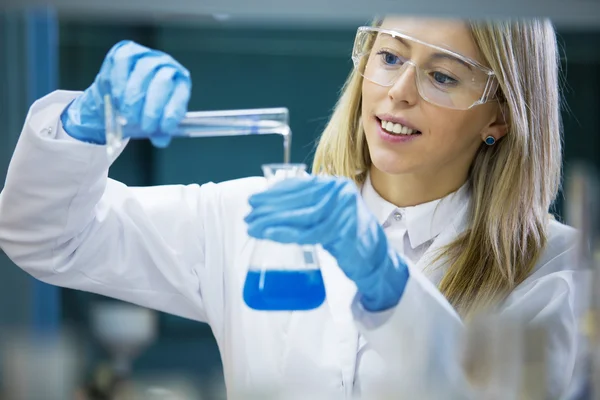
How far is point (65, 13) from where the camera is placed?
3.37 ft

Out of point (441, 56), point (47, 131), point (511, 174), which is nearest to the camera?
point (47, 131)

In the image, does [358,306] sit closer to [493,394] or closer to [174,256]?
[493,394]

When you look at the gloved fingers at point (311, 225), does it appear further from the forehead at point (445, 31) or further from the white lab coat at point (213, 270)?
the forehead at point (445, 31)

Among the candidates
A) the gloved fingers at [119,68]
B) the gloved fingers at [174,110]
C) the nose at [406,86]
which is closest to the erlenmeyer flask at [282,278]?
the gloved fingers at [174,110]

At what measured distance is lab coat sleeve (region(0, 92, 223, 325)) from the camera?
4.99 feet

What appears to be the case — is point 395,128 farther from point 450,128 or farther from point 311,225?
point 311,225

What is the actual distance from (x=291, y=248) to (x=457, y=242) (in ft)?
2.06

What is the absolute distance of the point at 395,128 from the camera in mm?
1717

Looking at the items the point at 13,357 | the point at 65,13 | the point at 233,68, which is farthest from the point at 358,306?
the point at 233,68

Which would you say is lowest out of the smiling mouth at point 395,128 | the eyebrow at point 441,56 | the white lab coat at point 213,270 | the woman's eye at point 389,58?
the white lab coat at point 213,270

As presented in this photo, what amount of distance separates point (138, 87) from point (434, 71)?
0.63m

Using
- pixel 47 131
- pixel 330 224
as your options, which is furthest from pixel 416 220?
pixel 47 131

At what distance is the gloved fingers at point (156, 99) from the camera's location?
50.1 inches

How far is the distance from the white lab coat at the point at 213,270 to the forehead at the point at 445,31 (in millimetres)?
424
